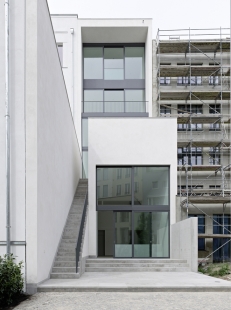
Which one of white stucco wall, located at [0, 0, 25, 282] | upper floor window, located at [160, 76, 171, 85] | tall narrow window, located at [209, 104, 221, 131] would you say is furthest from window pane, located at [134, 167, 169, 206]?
upper floor window, located at [160, 76, 171, 85]

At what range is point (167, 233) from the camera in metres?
15.7

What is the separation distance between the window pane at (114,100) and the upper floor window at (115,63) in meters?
0.91

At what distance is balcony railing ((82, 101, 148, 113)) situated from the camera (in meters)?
22.8

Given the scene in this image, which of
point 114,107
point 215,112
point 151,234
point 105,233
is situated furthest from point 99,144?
point 215,112

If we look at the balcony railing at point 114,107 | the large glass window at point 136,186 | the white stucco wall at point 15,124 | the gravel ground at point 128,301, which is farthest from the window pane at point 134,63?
the gravel ground at point 128,301

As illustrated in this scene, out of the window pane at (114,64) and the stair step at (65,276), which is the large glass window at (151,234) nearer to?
the stair step at (65,276)

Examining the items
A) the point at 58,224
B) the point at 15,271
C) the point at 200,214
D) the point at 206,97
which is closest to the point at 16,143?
the point at 15,271

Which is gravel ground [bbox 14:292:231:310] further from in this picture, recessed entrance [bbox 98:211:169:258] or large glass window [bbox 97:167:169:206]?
large glass window [bbox 97:167:169:206]

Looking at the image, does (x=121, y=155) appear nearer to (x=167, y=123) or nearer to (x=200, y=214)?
(x=167, y=123)

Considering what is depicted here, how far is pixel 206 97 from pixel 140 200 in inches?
497

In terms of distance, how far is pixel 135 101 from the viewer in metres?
23.2

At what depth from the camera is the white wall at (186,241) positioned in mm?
12430

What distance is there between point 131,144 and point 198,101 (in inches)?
449

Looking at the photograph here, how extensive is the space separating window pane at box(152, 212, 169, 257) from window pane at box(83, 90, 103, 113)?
914cm
